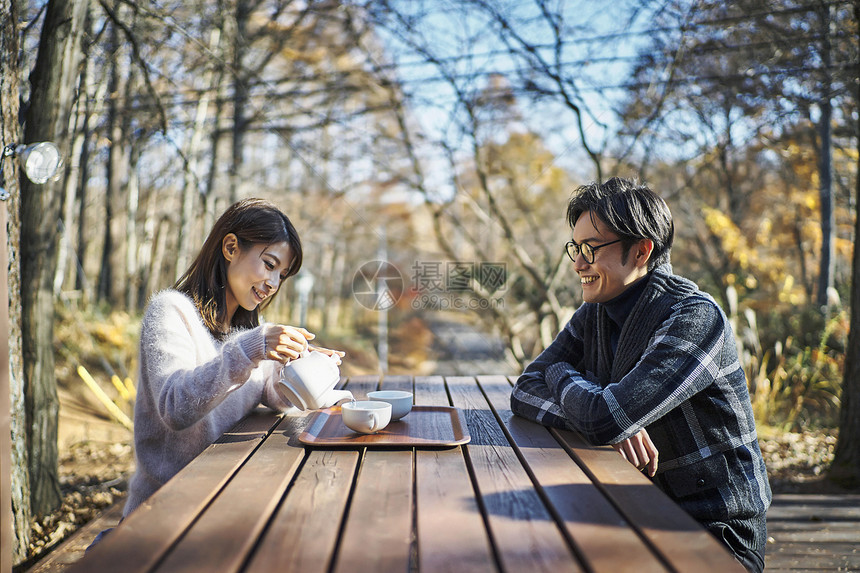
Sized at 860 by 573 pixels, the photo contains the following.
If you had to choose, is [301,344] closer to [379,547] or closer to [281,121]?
[379,547]

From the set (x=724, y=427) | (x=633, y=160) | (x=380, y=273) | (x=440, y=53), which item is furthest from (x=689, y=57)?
(x=380, y=273)

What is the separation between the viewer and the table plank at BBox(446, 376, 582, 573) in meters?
0.78

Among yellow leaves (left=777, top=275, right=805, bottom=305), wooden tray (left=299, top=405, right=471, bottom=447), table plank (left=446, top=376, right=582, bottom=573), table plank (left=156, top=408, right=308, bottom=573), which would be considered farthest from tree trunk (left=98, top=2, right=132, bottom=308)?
yellow leaves (left=777, top=275, right=805, bottom=305)

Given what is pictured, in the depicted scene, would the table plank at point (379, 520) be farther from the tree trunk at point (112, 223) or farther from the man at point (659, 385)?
the tree trunk at point (112, 223)

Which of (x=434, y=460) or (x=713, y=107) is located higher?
(x=713, y=107)

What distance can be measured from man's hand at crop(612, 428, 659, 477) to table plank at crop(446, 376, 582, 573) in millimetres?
261

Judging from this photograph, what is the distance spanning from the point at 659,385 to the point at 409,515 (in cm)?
67

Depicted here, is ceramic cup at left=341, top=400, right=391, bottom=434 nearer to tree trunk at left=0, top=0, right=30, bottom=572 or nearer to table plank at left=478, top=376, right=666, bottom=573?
→ table plank at left=478, top=376, right=666, bottom=573

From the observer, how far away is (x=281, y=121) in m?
7.52

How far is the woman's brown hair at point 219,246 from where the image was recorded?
5.41 ft

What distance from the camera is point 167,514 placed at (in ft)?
3.02

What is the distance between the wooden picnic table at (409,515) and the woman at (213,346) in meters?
0.16

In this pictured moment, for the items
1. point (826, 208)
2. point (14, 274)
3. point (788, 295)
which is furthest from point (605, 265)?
point (788, 295)

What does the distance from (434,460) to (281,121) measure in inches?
275
